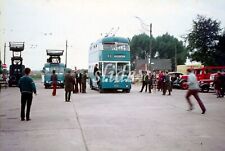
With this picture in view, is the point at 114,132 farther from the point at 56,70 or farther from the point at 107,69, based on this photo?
the point at 56,70

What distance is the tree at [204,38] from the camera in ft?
185

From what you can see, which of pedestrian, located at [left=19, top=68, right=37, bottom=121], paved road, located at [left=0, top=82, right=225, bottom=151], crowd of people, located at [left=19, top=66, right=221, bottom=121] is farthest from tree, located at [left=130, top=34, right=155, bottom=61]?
pedestrian, located at [left=19, top=68, right=37, bottom=121]

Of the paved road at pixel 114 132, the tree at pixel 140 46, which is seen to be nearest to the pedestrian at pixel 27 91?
the paved road at pixel 114 132

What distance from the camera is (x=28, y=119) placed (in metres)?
12.8

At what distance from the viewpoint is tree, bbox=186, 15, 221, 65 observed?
5625 centimetres

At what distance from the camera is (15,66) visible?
46.6 m

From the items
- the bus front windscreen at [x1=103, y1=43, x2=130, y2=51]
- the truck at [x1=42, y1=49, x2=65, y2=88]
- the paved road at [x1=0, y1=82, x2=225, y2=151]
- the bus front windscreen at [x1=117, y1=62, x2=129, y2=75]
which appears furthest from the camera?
the truck at [x1=42, y1=49, x2=65, y2=88]

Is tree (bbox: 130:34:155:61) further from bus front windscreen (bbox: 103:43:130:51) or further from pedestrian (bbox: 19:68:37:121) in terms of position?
pedestrian (bbox: 19:68:37:121)

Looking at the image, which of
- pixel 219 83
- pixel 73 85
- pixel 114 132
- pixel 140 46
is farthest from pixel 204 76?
pixel 140 46

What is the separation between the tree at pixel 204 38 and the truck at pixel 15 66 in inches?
977

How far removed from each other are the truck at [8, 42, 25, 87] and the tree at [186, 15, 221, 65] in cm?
Result: 2481

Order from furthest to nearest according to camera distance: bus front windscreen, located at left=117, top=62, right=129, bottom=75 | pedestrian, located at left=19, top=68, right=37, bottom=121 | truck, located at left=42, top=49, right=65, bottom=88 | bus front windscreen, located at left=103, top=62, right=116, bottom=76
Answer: truck, located at left=42, top=49, right=65, bottom=88 < bus front windscreen, located at left=117, top=62, right=129, bottom=75 < bus front windscreen, located at left=103, top=62, right=116, bottom=76 < pedestrian, located at left=19, top=68, right=37, bottom=121

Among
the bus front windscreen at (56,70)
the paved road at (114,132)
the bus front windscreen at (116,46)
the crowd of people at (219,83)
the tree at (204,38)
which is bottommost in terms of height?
the paved road at (114,132)

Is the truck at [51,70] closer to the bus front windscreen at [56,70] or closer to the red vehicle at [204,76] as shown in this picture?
the bus front windscreen at [56,70]
